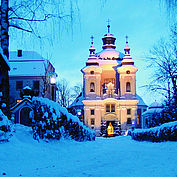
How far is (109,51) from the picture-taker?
62125mm

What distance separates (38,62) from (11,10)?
1650 inches

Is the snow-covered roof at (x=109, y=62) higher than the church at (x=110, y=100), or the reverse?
the snow-covered roof at (x=109, y=62)

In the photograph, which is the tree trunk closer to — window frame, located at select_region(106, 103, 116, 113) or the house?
the house

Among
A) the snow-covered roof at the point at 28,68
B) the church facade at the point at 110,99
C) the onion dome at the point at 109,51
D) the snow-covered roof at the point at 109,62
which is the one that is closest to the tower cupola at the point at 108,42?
the onion dome at the point at 109,51

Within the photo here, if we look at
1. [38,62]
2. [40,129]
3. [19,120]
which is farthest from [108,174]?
[38,62]

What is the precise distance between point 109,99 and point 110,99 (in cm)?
20

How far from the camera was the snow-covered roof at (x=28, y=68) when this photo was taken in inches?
1940

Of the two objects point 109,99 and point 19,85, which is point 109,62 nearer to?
point 109,99

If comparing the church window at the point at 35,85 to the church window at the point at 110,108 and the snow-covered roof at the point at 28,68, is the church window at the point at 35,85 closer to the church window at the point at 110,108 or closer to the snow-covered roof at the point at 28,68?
the snow-covered roof at the point at 28,68

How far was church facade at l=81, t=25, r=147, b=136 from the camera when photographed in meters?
54.9

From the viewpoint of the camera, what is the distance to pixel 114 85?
5953 cm

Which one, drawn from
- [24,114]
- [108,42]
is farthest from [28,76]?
[108,42]

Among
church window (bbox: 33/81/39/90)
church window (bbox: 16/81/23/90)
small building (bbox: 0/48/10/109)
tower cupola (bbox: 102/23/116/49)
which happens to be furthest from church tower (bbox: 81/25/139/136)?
small building (bbox: 0/48/10/109)

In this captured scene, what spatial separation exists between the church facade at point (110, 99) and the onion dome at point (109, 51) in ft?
11.4
